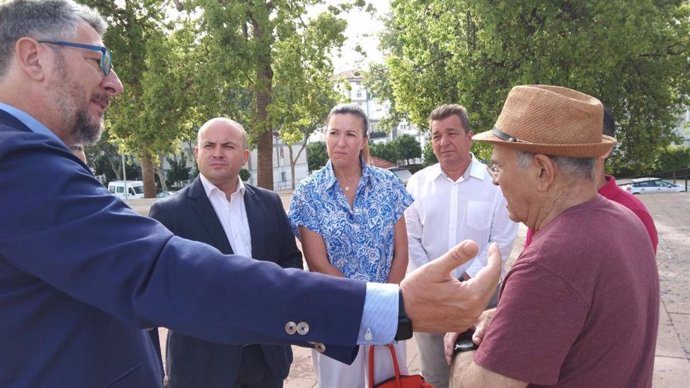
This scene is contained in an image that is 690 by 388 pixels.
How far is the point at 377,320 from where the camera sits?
1.33 m

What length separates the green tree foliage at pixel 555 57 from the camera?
41.0ft

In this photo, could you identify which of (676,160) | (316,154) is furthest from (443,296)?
(316,154)

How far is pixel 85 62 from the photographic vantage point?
5.53 ft

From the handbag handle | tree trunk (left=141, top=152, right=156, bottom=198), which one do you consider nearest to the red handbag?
the handbag handle

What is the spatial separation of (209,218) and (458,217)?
6.40 ft

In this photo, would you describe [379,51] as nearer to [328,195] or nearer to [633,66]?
[633,66]

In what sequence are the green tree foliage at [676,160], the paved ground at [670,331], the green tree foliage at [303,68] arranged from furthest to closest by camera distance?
the green tree foliage at [676,160] < the green tree foliage at [303,68] < the paved ground at [670,331]

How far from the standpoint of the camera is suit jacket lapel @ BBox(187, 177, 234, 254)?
3267mm

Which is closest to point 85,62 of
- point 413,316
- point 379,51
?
point 413,316

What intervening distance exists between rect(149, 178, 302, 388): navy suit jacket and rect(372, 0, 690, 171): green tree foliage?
1021 centimetres

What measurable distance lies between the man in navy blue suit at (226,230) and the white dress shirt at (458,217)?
1180 millimetres

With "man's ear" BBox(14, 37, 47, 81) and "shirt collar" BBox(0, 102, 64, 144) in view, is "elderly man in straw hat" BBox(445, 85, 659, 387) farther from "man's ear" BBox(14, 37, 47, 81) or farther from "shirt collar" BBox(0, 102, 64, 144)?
"man's ear" BBox(14, 37, 47, 81)

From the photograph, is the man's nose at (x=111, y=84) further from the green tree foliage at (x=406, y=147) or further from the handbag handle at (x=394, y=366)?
the green tree foliage at (x=406, y=147)

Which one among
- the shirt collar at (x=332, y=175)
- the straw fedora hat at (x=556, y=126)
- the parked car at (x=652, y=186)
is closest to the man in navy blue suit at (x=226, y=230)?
the shirt collar at (x=332, y=175)
